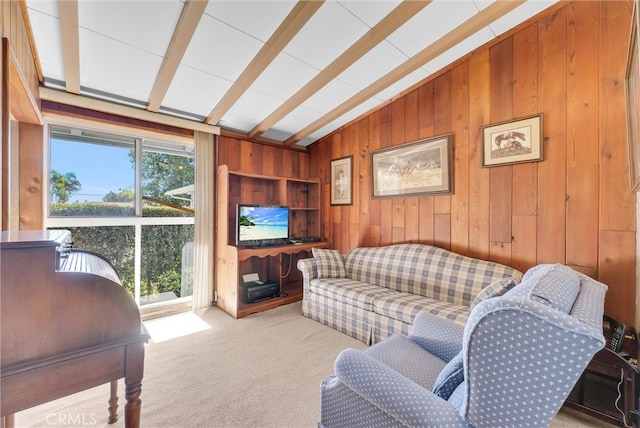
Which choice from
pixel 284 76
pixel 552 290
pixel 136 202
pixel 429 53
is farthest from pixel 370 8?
pixel 136 202

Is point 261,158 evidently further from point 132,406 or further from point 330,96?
point 132,406

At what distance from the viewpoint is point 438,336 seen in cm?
156

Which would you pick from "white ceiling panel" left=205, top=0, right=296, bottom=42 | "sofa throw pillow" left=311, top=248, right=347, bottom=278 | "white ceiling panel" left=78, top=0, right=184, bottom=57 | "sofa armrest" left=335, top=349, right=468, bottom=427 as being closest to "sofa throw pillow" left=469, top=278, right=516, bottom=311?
"sofa armrest" left=335, top=349, right=468, bottom=427

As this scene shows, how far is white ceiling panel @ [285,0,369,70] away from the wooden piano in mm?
2072

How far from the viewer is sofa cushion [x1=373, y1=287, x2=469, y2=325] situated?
2.10 meters

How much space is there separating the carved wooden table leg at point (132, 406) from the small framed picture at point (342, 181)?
10.2 feet

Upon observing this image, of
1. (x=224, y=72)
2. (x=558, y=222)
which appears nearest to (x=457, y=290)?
(x=558, y=222)

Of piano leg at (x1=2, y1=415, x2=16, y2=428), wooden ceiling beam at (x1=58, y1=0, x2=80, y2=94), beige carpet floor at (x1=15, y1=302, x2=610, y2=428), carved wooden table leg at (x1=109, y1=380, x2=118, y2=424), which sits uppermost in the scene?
wooden ceiling beam at (x1=58, y1=0, x2=80, y2=94)

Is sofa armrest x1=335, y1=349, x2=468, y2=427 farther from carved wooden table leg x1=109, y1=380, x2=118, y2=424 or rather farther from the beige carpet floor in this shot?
carved wooden table leg x1=109, y1=380, x2=118, y2=424

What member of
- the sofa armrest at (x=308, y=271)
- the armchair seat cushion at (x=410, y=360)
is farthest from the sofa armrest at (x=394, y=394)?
the sofa armrest at (x=308, y=271)

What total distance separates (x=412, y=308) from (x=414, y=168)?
1605mm

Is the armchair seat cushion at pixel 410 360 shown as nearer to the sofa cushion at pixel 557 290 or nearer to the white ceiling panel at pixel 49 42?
the sofa cushion at pixel 557 290

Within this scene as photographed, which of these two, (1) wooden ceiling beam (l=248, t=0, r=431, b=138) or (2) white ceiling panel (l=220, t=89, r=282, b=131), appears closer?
(1) wooden ceiling beam (l=248, t=0, r=431, b=138)

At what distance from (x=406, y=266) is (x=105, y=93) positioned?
3468 mm
